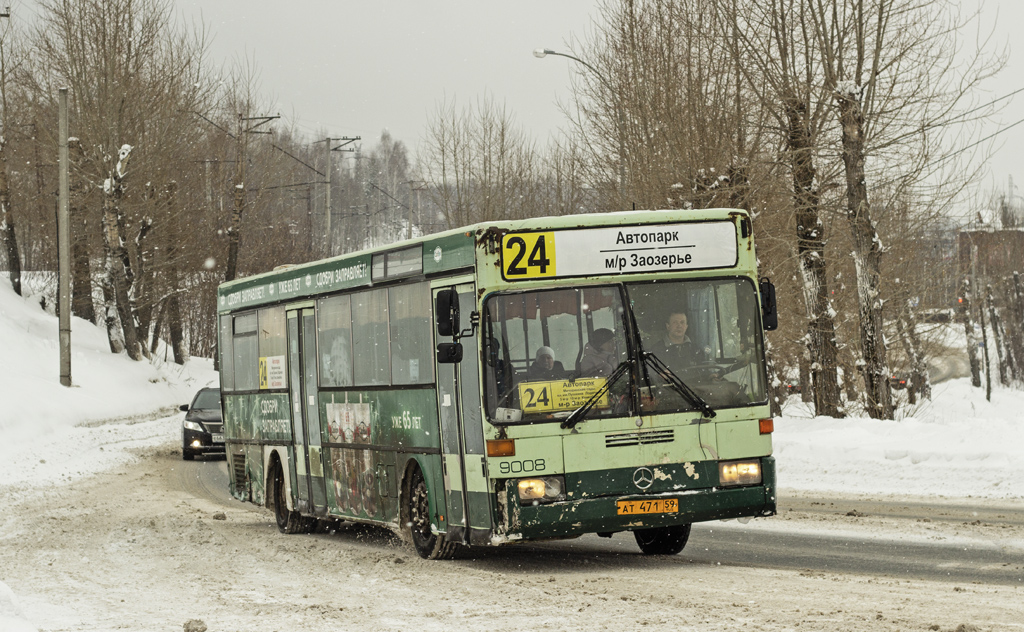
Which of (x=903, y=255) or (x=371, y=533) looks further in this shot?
(x=903, y=255)

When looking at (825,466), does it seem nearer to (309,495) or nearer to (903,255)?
(309,495)

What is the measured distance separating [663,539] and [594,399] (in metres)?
1.88

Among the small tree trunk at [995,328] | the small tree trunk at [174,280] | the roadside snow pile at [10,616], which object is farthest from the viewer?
the small tree trunk at [995,328]

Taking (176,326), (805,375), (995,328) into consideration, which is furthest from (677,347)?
(995,328)

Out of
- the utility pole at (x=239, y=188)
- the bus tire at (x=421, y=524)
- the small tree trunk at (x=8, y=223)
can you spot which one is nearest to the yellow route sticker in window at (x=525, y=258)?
the bus tire at (x=421, y=524)

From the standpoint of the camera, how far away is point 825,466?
62.3 feet

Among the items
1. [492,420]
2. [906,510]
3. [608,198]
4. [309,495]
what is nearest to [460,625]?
[492,420]

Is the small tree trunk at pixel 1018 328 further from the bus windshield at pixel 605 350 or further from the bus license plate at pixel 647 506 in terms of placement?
the bus license plate at pixel 647 506

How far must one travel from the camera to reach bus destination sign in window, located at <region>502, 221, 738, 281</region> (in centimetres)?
996

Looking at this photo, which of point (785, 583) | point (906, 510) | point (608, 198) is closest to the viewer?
point (785, 583)

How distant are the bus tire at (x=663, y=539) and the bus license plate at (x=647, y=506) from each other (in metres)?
1.09

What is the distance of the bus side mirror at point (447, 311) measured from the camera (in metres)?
9.80

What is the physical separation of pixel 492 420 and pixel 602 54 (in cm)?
2382

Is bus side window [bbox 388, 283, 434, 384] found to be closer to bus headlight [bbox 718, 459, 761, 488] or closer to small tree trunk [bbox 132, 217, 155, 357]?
bus headlight [bbox 718, 459, 761, 488]
